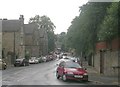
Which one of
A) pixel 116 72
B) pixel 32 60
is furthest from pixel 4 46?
pixel 116 72

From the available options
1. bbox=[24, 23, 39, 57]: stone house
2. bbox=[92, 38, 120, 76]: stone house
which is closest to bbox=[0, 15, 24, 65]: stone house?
bbox=[24, 23, 39, 57]: stone house

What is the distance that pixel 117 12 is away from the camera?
2539 cm

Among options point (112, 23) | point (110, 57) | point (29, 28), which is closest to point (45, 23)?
point (29, 28)

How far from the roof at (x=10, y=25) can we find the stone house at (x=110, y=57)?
5200 centimetres

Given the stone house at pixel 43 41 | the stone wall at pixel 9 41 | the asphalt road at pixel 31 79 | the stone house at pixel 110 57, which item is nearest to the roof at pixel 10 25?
the stone wall at pixel 9 41

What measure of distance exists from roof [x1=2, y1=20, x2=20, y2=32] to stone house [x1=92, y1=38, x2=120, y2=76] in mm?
51998

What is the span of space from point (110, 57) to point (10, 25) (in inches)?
2381

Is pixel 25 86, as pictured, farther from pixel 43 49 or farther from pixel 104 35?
pixel 43 49

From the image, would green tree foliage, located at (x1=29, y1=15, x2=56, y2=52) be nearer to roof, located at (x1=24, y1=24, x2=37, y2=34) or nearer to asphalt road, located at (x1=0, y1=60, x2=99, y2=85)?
roof, located at (x1=24, y1=24, x2=37, y2=34)

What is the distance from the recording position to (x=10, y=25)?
90188mm

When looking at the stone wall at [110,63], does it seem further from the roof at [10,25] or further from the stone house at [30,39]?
the stone house at [30,39]

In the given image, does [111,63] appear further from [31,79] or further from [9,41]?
[9,41]

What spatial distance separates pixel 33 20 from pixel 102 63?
330 ft

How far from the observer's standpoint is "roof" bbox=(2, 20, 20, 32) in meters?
88.5
